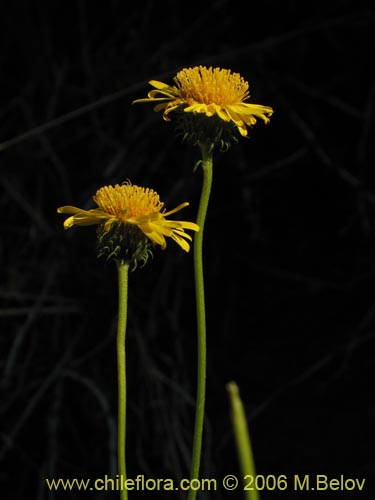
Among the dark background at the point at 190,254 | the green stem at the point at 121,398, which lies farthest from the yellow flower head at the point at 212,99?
the dark background at the point at 190,254

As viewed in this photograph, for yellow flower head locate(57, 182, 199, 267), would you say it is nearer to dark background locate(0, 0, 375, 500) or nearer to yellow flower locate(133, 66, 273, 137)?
yellow flower locate(133, 66, 273, 137)

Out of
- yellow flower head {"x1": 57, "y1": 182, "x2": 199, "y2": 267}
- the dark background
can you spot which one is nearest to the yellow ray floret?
yellow flower head {"x1": 57, "y1": 182, "x2": 199, "y2": 267}

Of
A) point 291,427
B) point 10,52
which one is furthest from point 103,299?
point 10,52

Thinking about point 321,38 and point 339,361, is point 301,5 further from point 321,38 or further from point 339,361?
point 339,361

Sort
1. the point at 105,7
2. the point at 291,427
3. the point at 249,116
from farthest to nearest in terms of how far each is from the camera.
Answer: the point at 105,7 → the point at 291,427 → the point at 249,116

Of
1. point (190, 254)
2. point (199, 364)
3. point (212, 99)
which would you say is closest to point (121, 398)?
point (199, 364)
